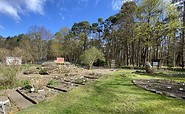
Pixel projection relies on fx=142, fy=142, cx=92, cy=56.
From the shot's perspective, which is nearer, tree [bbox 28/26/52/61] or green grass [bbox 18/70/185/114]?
green grass [bbox 18/70/185/114]

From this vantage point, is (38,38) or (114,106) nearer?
(114,106)

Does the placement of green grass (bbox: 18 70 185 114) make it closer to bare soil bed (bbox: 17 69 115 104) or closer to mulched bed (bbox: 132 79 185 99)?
mulched bed (bbox: 132 79 185 99)

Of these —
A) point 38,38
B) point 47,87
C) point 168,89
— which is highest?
point 38,38

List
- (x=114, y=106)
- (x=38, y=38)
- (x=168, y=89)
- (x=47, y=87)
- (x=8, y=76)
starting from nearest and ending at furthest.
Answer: (x=114, y=106), (x=168, y=89), (x=47, y=87), (x=8, y=76), (x=38, y=38)

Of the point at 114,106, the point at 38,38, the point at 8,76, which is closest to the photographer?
the point at 114,106

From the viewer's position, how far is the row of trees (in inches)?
653

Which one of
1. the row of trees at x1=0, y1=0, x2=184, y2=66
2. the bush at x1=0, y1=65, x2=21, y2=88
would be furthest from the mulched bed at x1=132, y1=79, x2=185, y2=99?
the row of trees at x1=0, y1=0, x2=184, y2=66

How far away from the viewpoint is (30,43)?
34938 mm

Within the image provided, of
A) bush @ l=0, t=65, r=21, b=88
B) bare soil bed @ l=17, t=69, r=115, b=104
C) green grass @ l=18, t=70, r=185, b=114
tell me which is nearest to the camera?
green grass @ l=18, t=70, r=185, b=114

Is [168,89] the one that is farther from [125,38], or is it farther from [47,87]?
[125,38]

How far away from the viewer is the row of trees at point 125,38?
16594 mm

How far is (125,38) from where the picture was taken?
2366 cm

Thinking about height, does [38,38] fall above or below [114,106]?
above

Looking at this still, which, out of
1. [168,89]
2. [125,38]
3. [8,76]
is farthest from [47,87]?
[125,38]
